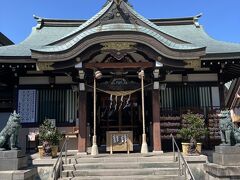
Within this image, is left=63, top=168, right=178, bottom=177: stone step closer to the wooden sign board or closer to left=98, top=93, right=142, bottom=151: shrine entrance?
the wooden sign board

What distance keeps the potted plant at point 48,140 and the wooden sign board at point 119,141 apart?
196 centimetres

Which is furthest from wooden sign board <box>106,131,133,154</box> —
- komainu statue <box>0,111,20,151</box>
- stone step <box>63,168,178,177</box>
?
komainu statue <box>0,111,20,151</box>

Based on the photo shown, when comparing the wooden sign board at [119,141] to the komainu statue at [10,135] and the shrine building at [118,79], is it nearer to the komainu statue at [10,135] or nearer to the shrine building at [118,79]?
the shrine building at [118,79]

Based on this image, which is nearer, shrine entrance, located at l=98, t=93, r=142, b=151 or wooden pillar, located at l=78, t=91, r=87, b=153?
wooden pillar, located at l=78, t=91, r=87, b=153

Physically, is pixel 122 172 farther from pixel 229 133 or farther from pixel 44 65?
pixel 44 65

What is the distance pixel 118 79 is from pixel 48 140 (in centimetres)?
372

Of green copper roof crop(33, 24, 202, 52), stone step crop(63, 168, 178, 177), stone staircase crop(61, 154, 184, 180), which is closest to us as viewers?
stone staircase crop(61, 154, 184, 180)

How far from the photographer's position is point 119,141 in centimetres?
1146

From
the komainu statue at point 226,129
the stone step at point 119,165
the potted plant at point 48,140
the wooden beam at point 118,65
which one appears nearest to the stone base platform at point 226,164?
the komainu statue at point 226,129

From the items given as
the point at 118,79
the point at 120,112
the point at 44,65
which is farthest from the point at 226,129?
the point at 44,65

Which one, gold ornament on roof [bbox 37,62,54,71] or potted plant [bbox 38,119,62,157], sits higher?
gold ornament on roof [bbox 37,62,54,71]

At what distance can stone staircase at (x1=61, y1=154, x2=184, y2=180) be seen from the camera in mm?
8711

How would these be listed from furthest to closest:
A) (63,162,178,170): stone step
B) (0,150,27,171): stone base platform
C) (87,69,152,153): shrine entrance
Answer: (87,69,152,153): shrine entrance < (63,162,178,170): stone step < (0,150,27,171): stone base platform

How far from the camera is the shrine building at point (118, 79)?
1101cm
